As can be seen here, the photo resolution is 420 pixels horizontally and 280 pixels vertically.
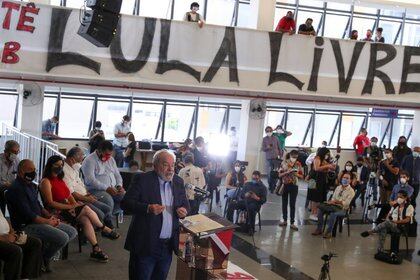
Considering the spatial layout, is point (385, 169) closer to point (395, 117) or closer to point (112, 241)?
point (112, 241)

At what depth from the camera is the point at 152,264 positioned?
5.48 meters

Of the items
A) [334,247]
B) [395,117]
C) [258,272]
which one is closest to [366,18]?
[395,117]

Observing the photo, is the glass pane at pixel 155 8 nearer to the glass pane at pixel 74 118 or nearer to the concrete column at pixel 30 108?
the glass pane at pixel 74 118

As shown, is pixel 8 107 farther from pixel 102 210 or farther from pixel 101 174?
pixel 102 210

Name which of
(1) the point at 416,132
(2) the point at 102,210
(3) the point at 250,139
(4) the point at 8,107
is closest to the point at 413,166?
(3) the point at 250,139

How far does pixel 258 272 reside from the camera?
8.16 meters

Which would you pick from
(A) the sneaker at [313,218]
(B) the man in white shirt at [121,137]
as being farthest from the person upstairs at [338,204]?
(B) the man in white shirt at [121,137]

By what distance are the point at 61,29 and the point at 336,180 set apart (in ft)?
20.1

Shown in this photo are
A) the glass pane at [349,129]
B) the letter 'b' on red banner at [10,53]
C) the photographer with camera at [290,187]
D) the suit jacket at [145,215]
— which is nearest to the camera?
the suit jacket at [145,215]

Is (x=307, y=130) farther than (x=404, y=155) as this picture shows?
Yes

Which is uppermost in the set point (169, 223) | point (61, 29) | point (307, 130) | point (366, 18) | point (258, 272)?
point (366, 18)

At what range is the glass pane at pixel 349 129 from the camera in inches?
795

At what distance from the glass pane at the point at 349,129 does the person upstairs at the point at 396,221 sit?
34.3 feet

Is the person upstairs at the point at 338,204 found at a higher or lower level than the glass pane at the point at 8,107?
lower
